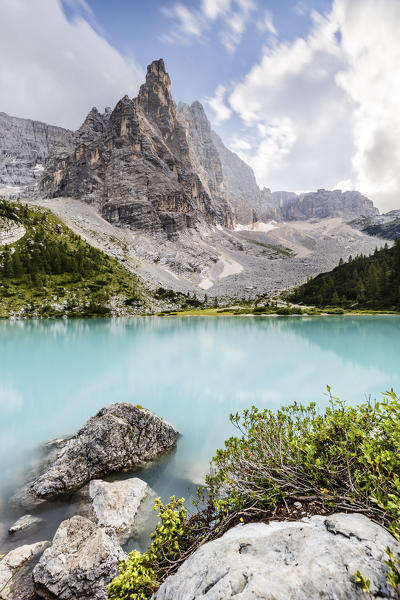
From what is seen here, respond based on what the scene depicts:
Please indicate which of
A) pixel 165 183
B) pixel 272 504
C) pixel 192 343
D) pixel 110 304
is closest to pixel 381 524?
pixel 272 504

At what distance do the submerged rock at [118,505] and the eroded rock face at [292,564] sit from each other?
15.6 feet

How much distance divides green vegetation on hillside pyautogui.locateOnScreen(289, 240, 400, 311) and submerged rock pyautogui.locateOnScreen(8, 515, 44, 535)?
9839 cm

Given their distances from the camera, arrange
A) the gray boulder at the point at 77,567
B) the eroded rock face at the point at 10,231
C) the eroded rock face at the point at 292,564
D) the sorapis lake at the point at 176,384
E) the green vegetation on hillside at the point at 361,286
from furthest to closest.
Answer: the eroded rock face at the point at 10,231 < the green vegetation on hillside at the point at 361,286 < the sorapis lake at the point at 176,384 < the gray boulder at the point at 77,567 < the eroded rock face at the point at 292,564

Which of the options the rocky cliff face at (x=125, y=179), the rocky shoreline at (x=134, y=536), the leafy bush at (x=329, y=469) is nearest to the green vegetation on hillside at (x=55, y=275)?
the rocky cliff face at (x=125, y=179)

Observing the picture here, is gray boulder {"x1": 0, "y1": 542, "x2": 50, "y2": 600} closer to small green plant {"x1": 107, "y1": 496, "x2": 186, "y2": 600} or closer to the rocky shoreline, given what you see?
the rocky shoreline

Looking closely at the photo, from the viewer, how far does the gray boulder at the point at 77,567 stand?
16.5 feet

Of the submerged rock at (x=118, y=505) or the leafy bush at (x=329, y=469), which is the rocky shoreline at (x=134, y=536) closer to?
the submerged rock at (x=118, y=505)

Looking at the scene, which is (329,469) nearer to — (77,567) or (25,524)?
(77,567)

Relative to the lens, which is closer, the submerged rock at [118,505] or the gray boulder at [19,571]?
the gray boulder at [19,571]

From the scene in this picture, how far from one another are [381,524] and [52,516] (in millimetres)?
8295

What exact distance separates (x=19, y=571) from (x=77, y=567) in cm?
146

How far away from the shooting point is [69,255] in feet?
371

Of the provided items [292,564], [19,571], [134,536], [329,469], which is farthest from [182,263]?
[292,564]

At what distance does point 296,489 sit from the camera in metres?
3.91
